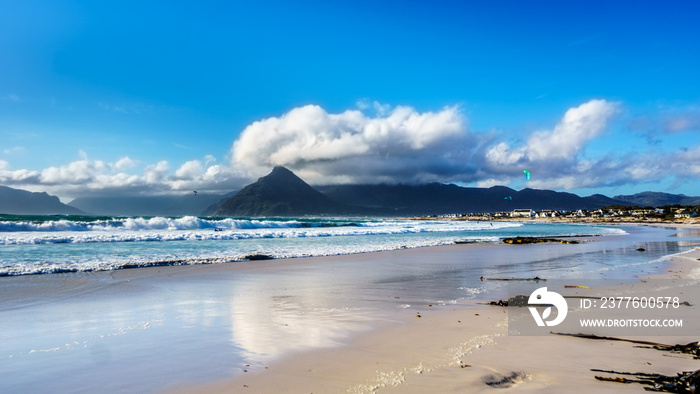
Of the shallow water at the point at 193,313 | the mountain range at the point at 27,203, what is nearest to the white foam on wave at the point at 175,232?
the shallow water at the point at 193,313

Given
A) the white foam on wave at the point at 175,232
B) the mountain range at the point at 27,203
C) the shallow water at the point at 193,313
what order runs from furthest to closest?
1. the mountain range at the point at 27,203
2. the white foam on wave at the point at 175,232
3. the shallow water at the point at 193,313

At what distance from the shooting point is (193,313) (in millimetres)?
7023

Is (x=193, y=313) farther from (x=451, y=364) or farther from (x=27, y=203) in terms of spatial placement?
(x=27, y=203)

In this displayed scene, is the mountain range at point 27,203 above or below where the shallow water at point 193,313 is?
above

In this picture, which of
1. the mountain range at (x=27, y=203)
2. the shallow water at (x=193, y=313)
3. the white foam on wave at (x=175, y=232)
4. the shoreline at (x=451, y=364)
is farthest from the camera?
the mountain range at (x=27, y=203)

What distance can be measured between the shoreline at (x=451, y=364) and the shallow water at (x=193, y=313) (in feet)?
1.40

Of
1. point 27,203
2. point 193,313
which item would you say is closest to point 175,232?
point 193,313

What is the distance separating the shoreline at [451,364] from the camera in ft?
12.3

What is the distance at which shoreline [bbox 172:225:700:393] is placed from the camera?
3.75 meters

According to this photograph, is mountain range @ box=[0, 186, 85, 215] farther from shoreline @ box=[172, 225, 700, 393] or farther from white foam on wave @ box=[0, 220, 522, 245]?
shoreline @ box=[172, 225, 700, 393]

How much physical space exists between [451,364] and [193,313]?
4909 mm

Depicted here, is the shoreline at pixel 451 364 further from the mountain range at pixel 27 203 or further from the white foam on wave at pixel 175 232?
the mountain range at pixel 27 203

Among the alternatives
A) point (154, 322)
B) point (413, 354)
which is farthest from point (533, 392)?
point (154, 322)

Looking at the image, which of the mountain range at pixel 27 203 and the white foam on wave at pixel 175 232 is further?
the mountain range at pixel 27 203
